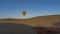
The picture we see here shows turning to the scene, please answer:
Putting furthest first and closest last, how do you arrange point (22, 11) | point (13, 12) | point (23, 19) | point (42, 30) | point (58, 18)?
point (58, 18) < point (23, 19) < point (13, 12) < point (22, 11) < point (42, 30)

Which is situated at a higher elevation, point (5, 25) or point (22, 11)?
point (22, 11)

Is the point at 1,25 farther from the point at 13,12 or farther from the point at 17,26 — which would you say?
the point at 13,12

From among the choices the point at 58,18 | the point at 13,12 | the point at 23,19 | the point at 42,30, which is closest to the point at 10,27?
the point at 42,30

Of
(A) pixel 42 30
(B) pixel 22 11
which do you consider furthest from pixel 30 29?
(B) pixel 22 11

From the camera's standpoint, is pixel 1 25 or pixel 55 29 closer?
pixel 55 29

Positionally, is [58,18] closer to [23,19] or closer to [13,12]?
[23,19]

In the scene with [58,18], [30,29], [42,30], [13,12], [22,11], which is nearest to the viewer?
[42,30]
